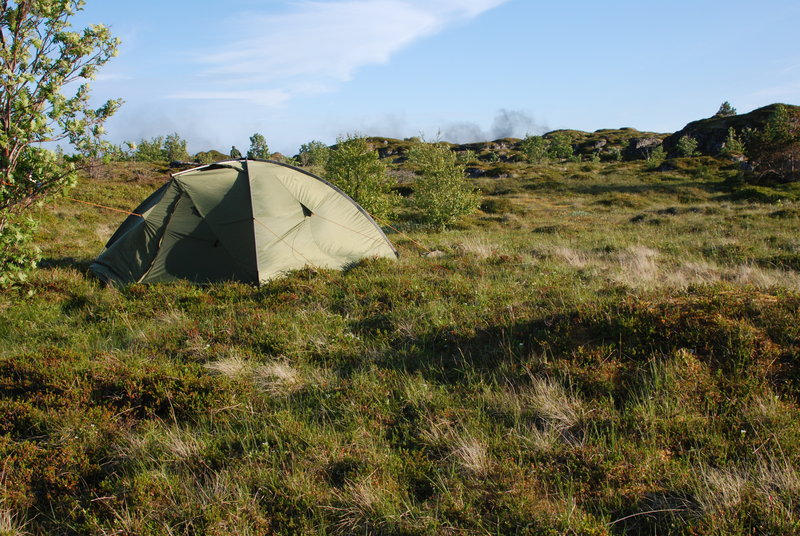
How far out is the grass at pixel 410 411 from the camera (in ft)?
9.67

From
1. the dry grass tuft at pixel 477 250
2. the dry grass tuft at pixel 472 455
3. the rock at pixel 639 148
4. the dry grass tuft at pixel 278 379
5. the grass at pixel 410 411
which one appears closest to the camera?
the grass at pixel 410 411

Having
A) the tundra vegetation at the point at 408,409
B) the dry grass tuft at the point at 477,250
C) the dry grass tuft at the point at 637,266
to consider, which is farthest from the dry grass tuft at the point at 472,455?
the dry grass tuft at the point at 477,250

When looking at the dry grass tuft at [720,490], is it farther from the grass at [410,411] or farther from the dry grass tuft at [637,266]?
the dry grass tuft at [637,266]

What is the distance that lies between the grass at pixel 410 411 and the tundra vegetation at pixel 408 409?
2cm

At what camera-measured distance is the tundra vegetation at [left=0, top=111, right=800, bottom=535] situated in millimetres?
2949

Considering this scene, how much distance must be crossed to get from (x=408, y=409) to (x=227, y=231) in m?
6.80

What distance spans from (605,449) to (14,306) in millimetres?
8986

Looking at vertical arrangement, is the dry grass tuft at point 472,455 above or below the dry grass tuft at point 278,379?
below

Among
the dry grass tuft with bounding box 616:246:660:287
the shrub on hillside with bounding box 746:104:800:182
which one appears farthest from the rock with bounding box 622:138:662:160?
the dry grass tuft with bounding box 616:246:660:287

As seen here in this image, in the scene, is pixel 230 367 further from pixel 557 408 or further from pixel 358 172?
pixel 358 172

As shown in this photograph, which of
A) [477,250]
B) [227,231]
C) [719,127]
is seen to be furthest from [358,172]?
[719,127]

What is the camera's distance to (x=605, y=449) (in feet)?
11.0

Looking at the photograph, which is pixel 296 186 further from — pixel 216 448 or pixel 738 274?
pixel 738 274

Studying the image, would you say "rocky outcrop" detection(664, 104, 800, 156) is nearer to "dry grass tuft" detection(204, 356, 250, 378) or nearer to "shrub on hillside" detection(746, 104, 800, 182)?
"shrub on hillside" detection(746, 104, 800, 182)
